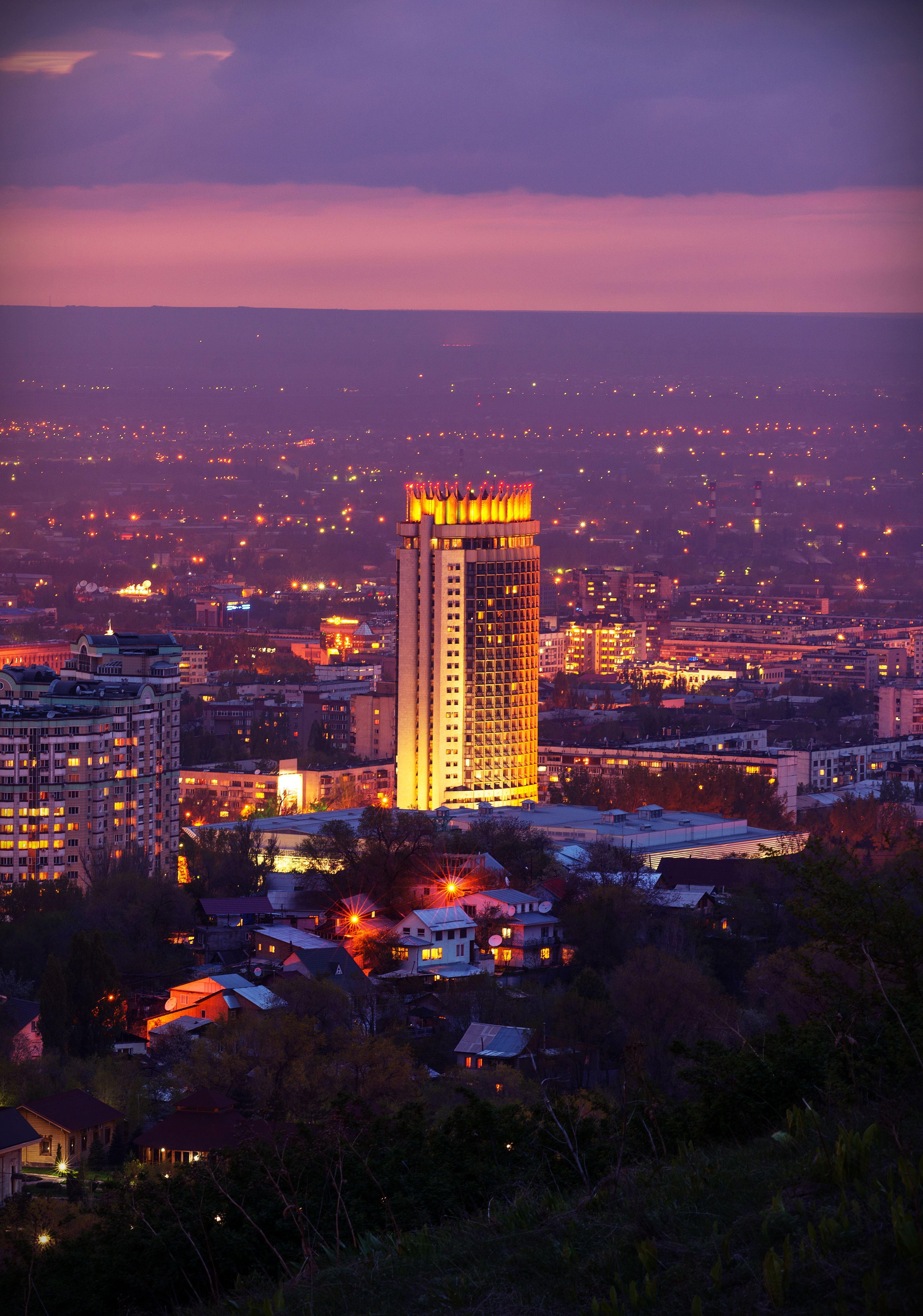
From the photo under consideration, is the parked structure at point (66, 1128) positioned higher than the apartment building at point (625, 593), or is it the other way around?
the apartment building at point (625, 593)

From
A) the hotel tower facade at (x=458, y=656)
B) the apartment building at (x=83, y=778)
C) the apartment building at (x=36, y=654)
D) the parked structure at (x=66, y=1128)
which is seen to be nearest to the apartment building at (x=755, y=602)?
the apartment building at (x=36, y=654)

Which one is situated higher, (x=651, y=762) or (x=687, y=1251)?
(x=687, y=1251)

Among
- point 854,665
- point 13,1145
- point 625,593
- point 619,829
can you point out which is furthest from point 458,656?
point 625,593

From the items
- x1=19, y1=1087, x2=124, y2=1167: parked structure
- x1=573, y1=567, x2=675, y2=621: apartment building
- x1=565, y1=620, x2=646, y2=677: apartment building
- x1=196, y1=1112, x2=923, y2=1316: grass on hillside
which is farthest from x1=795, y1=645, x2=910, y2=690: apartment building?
x1=196, y1=1112, x2=923, y2=1316: grass on hillside

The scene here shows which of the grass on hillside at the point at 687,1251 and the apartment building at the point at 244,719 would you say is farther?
the apartment building at the point at 244,719

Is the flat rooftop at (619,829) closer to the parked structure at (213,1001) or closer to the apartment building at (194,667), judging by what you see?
the parked structure at (213,1001)

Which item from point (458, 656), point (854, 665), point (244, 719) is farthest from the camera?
point (854, 665)

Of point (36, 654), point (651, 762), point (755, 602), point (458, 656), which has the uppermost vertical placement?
point (755, 602)

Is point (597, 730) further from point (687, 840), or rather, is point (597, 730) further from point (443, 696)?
point (687, 840)

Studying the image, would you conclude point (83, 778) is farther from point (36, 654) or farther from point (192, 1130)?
point (36, 654)
